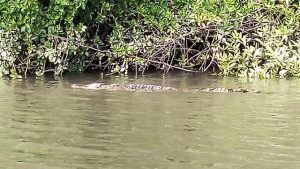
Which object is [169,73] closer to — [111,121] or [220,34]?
[220,34]

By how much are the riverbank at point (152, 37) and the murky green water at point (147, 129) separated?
2340 millimetres

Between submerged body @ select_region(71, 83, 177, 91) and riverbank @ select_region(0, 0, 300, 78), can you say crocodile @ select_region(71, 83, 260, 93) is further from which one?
riverbank @ select_region(0, 0, 300, 78)

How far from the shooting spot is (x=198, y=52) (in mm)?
15258

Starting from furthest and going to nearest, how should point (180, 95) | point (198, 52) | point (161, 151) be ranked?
1. point (198, 52)
2. point (180, 95)
3. point (161, 151)

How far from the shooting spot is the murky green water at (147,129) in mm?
6410

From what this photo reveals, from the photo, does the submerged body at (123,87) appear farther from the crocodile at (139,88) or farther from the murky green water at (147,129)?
the murky green water at (147,129)

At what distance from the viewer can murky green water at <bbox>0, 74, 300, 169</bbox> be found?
641 cm

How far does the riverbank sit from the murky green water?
2340mm

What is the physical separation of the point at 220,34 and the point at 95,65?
112 inches

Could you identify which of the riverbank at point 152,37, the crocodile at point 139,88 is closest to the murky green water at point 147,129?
the crocodile at point 139,88

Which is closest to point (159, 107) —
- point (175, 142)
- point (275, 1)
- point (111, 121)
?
point (111, 121)

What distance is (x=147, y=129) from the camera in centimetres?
786

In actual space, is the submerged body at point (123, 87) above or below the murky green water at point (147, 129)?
above

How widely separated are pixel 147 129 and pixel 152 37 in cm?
710
